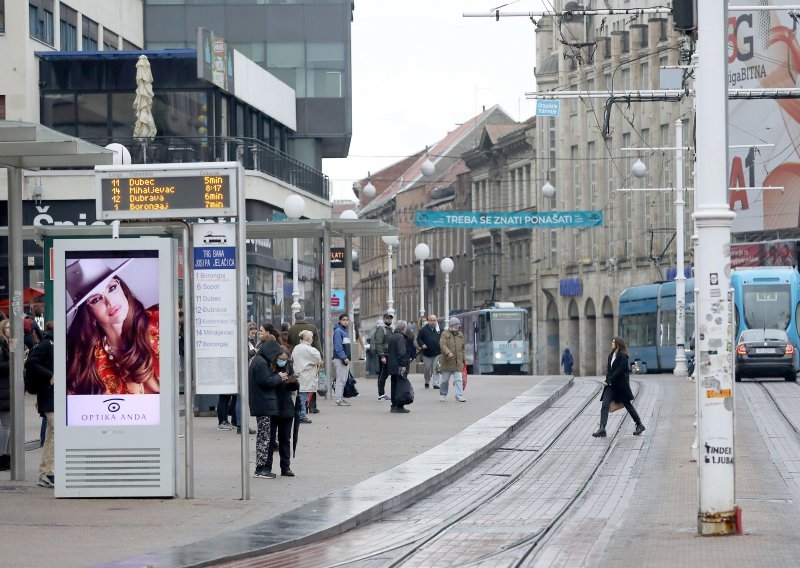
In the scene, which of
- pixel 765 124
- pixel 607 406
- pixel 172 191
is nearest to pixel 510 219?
pixel 765 124

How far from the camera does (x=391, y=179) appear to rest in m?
134

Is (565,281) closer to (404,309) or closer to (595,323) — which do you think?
(595,323)

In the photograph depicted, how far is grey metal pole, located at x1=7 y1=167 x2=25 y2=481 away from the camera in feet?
56.3

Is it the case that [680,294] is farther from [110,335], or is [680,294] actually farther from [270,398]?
[110,335]

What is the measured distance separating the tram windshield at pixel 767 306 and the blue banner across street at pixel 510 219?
5486 millimetres

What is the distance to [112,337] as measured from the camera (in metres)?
15.6

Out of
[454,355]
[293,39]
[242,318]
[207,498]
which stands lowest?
[207,498]

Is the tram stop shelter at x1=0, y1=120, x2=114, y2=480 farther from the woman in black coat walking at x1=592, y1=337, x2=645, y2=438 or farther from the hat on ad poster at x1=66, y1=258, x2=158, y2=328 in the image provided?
the woman in black coat walking at x1=592, y1=337, x2=645, y2=438

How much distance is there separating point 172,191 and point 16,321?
2.90m

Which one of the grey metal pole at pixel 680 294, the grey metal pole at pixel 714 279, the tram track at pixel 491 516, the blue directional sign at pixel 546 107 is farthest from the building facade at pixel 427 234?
the grey metal pole at pixel 714 279

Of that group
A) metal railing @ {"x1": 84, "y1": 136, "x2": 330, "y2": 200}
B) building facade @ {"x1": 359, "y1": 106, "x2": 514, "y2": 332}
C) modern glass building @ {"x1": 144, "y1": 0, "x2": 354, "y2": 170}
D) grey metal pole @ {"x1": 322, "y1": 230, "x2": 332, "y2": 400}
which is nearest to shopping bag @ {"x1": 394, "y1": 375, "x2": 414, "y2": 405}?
grey metal pole @ {"x1": 322, "y1": 230, "x2": 332, "y2": 400}

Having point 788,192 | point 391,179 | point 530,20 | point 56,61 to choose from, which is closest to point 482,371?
point 788,192

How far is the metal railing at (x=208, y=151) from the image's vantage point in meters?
43.0

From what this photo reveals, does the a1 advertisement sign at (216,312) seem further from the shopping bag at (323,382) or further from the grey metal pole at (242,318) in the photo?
the shopping bag at (323,382)
